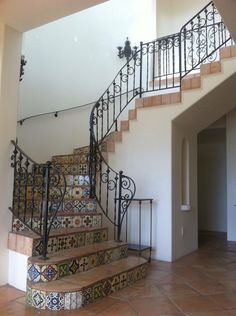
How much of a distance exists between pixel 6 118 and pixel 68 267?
Answer: 5.34 feet

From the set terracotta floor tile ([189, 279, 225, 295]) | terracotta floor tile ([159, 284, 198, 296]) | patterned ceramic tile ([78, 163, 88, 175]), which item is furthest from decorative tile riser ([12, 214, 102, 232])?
terracotta floor tile ([189, 279, 225, 295])

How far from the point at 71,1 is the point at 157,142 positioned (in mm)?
2271

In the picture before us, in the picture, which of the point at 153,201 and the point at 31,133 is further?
the point at 31,133

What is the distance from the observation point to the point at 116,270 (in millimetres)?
3051

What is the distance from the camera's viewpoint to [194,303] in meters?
2.66

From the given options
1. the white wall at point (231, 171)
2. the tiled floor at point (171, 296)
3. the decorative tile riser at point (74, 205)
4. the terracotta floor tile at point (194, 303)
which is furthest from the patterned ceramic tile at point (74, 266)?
the white wall at point (231, 171)

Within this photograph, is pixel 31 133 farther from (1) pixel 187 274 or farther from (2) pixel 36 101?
(1) pixel 187 274

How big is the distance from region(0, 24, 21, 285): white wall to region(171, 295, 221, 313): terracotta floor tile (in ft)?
5.64

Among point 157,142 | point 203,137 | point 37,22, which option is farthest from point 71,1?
point 203,137

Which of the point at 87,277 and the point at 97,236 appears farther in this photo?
the point at 97,236

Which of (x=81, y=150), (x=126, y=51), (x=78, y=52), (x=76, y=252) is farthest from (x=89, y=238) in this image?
(x=126, y=51)

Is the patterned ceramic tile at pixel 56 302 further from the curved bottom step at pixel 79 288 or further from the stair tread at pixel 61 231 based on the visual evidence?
the stair tread at pixel 61 231

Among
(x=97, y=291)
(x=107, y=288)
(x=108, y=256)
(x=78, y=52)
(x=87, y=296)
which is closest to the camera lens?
(x=87, y=296)

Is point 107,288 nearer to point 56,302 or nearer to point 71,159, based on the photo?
point 56,302
